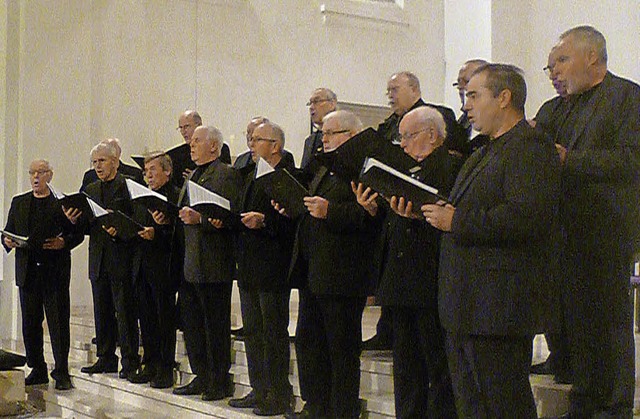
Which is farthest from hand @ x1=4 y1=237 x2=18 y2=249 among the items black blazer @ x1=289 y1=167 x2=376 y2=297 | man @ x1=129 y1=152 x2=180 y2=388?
black blazer @ x1=289 y1=167 x2=376 y2=297

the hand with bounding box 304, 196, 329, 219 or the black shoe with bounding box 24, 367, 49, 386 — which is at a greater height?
the hand with bounding box 304, 196, 329, 219

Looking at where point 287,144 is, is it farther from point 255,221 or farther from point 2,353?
point 255,221

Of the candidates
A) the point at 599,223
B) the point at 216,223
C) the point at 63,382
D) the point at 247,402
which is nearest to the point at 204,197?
the point at 216,223

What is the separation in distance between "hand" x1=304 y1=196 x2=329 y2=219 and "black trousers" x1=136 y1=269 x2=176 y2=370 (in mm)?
2080

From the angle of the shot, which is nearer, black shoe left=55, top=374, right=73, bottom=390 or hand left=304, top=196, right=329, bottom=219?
hand left=304, top=196, right=329, bottom=219

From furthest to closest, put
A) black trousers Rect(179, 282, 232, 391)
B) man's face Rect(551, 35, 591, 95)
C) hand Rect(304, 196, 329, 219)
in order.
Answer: black trousers Rect(179, 282, 232, 391), hand Rect(304, 196, 329, 219), man's face Rect(551, 35, 591, 95)

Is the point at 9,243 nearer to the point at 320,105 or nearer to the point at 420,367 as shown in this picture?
the point at 320,105

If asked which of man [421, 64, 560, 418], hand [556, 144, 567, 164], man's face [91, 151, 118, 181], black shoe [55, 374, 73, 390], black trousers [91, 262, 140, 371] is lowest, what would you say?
black shoe [55, 374, 73, 390]

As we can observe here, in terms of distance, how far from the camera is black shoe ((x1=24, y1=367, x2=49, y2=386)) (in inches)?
282

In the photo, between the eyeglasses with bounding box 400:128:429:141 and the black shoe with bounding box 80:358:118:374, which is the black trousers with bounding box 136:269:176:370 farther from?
the eyeglasses with bounding box 400:128:429:141

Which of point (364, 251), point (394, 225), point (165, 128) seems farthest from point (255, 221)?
point (165, 128)

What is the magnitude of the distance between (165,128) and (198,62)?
2.73 feet

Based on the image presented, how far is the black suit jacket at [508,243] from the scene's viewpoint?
305 centimetres

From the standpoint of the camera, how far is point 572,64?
3.54 meters
